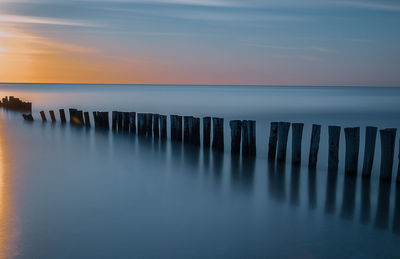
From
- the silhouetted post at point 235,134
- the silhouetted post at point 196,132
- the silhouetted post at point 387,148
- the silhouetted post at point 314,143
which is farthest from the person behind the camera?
the silhouetted post at point 196,132

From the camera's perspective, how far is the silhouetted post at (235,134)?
31.9ft

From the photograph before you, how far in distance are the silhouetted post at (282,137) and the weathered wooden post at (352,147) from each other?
1274 millimetres

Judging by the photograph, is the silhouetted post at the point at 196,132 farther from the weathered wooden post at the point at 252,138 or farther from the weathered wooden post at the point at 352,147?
the weathered wooden post at the point at 352,147

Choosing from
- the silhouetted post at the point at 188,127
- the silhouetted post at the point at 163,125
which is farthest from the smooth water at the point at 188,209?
the silhouetted post at the point at 163,125

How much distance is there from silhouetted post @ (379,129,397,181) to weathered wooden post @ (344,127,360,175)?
468 mm

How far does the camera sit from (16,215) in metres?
5.66

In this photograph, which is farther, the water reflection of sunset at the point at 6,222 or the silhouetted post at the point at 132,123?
the silhouetted post at the point at 132,123

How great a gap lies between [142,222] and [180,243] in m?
0.85

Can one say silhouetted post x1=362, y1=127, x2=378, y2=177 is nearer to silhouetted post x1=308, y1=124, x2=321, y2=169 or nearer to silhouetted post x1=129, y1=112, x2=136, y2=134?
silhouetted post x1=308, y1=124, x2=321, y2=169

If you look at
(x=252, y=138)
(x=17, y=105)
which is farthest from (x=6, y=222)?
(x=17, y=105)

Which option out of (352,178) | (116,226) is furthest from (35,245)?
(352,178)

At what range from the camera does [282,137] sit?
8781 millimetres

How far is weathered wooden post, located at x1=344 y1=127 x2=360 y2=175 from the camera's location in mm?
7535

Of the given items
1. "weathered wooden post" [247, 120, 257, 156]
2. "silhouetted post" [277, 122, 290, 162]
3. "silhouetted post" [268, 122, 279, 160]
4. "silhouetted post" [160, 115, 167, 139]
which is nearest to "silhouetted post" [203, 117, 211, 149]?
"weathered wooden post" [247, 120, 257, 156]
